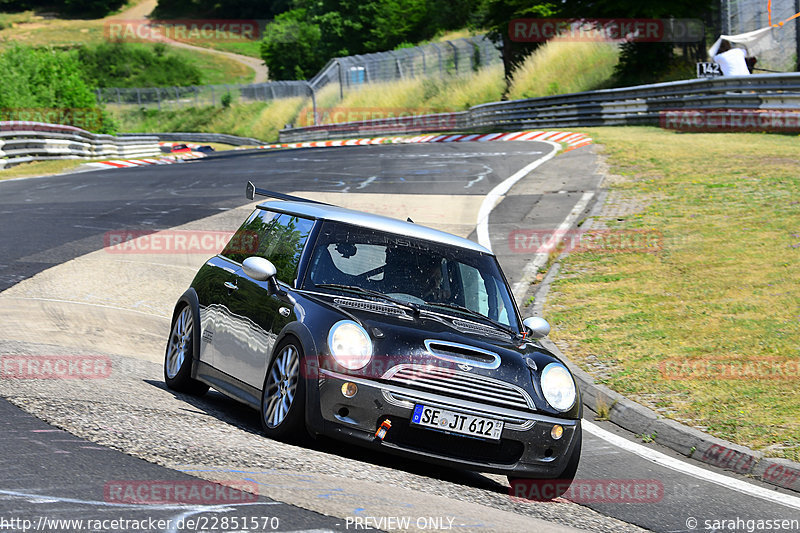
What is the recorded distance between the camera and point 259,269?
22.6 ft

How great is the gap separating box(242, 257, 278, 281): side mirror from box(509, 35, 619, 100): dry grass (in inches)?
1483

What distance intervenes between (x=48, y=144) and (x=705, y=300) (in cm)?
2687

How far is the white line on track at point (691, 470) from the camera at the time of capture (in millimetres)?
6750

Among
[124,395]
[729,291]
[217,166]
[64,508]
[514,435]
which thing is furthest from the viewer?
[217,166]

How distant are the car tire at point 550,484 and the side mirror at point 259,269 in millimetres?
2076

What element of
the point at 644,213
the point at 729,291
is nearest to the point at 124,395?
the point at 729,291

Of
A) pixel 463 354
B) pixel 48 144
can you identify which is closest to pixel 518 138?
pixel 48 144

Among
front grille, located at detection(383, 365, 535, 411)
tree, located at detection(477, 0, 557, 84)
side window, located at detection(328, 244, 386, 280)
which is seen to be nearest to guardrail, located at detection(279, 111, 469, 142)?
tree, located at detection(477, 0, 557, 84)

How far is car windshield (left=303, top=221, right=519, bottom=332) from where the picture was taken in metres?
6.98

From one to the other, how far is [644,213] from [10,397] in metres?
12.8

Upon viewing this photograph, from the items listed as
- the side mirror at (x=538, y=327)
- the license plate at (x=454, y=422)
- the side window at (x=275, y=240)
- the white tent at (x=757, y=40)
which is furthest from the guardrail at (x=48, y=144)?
the license plate at (x=454, y=422)

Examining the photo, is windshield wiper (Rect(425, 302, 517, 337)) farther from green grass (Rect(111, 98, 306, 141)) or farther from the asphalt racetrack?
green grass (Rect(111, 98, 306, 141))

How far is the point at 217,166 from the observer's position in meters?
28.4

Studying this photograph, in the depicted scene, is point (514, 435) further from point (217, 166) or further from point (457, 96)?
point (457, 96)
